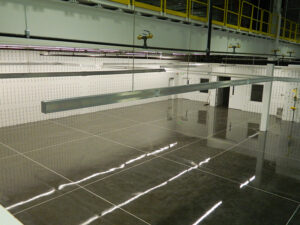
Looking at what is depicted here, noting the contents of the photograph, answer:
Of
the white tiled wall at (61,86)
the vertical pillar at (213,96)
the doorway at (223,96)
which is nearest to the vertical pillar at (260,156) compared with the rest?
the white tiled wall at (61,86)

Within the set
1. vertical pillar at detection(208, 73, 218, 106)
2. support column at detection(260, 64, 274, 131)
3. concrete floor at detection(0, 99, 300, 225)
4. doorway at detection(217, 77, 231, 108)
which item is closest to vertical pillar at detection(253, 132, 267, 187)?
concrete floor at detection(0, 99, 300, 225)

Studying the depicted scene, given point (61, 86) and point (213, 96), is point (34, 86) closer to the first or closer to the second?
point (61, 86)

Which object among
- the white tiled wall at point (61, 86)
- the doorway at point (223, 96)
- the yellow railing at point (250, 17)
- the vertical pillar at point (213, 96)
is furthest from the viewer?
the doorway at point (223, 96)

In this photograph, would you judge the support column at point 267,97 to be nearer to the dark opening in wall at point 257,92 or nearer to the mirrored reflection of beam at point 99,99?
the dark opening in wall at point 257,92

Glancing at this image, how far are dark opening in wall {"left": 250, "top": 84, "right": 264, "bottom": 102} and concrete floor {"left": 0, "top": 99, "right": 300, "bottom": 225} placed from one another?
11.4ft

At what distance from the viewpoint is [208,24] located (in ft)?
22.2

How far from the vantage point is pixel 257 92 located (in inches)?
656

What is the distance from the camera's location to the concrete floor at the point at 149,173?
221 inches

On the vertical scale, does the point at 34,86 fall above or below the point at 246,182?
above

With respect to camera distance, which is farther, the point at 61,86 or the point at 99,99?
the point at 61,86

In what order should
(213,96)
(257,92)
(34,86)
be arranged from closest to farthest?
(34,86), (257,92), (213,96)

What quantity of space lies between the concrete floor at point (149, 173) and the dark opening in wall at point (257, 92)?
346 cm

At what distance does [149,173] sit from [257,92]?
11902 mm

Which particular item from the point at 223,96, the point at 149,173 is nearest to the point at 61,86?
the point at 149,173
